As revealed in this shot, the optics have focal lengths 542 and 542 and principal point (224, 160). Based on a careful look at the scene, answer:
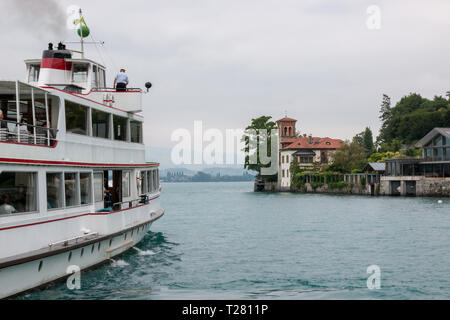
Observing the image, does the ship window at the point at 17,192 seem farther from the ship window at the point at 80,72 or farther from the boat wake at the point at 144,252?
the boat wake at the point at 144,252

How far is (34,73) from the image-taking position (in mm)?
19906

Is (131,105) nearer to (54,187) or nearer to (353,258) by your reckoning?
(54,187)

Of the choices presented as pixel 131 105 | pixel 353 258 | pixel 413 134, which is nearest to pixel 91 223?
pixel 131 105

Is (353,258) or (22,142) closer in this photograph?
(22,142)

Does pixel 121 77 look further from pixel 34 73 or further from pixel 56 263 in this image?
pixel 56 263

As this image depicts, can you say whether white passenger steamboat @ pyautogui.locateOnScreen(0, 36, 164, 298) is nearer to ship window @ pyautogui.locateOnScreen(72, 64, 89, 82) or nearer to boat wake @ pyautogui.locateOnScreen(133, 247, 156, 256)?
ship window @ pyautogui.locateOnScreen(72, 64, 89, 82)

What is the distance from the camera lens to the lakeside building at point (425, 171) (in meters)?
76.1

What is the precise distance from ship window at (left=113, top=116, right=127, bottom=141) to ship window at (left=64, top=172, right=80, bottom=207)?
4.47 metres

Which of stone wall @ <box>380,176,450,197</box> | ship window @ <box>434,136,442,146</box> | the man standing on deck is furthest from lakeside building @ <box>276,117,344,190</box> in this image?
the man standing on deck

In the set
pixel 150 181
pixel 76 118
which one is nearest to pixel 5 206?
pixel 76 118

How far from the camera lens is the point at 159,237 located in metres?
29.1

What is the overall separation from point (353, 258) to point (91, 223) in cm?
1113

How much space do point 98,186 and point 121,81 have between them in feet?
16.3

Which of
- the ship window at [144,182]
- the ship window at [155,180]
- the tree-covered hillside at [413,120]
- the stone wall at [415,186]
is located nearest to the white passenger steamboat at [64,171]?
the ship window at [144,182]
